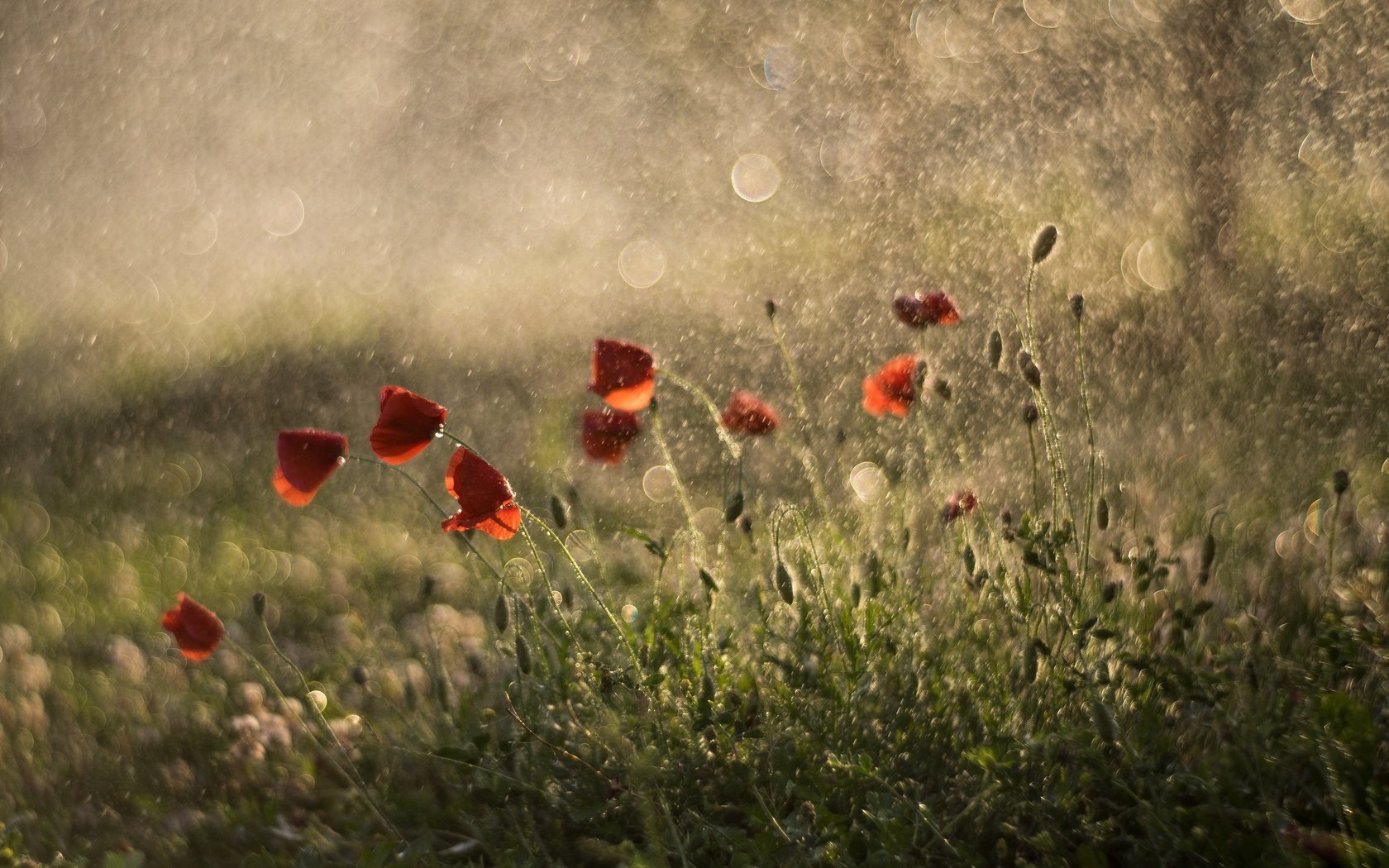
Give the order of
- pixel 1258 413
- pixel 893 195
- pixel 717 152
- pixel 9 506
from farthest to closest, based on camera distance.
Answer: pixel 717 152 < pixel 893 195 < pixel 9 506 < pixel 1258 413

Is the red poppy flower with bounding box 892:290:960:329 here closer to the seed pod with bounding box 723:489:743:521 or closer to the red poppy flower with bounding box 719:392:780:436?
the red poppy flower with bounding box 719:392:780:436

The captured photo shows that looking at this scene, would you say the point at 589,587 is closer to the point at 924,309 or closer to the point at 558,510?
the point at 558,510

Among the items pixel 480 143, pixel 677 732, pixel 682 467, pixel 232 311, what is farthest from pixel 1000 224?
pixel 232 311

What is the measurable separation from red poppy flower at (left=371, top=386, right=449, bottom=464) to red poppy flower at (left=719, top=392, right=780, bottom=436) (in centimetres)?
50

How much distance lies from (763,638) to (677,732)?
0.22 m

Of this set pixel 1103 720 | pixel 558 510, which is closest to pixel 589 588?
pixel 558 510

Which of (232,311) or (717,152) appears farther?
(232,311)

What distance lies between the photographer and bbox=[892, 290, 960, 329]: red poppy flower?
5.63ft

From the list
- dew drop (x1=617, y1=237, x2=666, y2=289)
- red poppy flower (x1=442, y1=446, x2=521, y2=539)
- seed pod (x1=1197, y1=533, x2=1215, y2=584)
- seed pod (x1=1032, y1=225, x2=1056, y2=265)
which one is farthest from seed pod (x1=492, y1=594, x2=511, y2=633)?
dew drop (x1=617, y1=237, x2=666, y2=289)

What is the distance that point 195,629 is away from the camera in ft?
5.64

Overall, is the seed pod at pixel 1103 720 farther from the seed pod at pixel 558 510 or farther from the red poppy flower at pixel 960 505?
the seed pod at pixel 558 510

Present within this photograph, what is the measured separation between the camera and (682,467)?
4.18 meters

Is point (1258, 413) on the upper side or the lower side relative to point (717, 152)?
lower

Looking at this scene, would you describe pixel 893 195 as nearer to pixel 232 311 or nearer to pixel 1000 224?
pixel 1000 224
